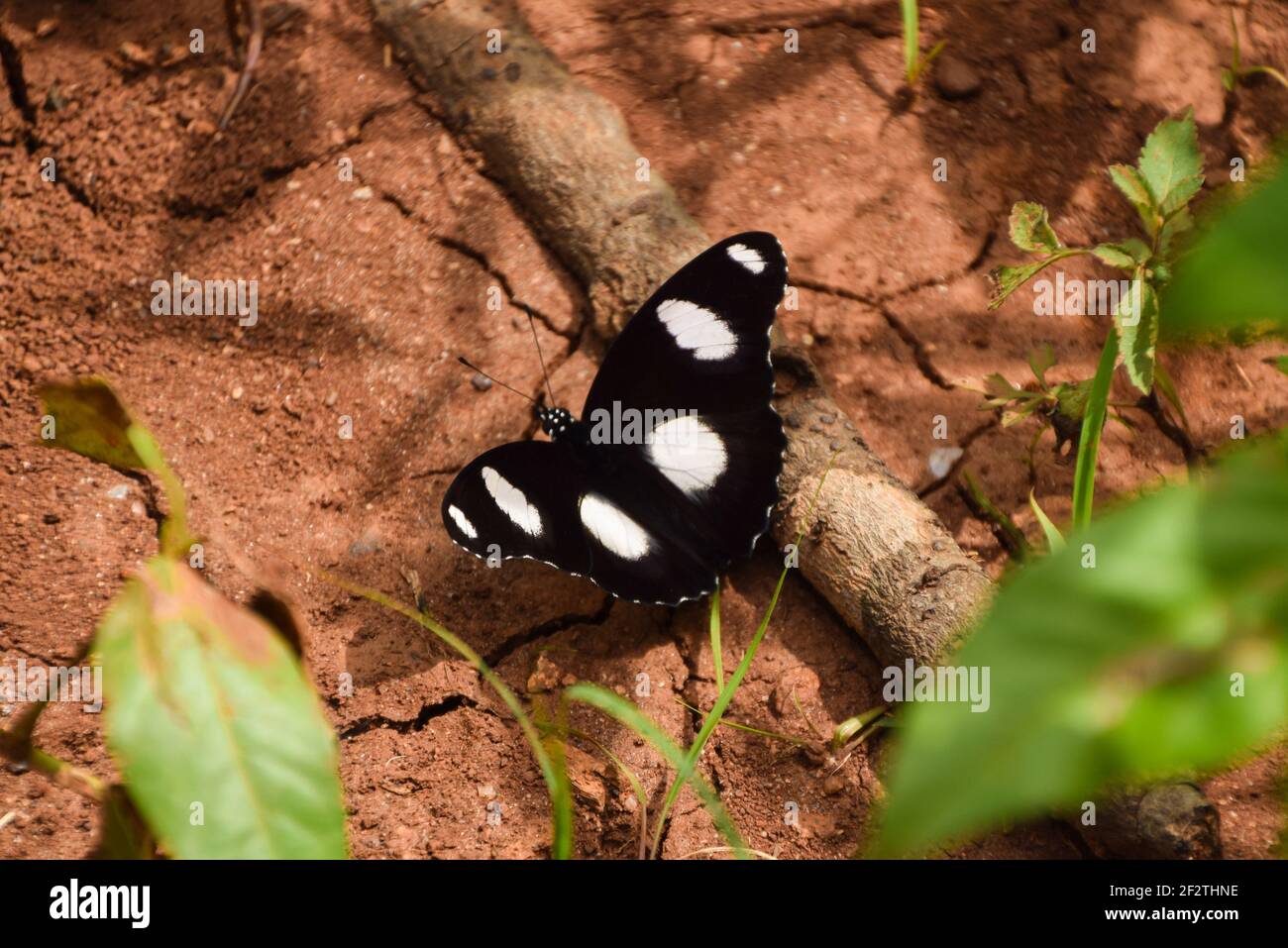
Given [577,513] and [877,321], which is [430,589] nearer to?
[577,513]

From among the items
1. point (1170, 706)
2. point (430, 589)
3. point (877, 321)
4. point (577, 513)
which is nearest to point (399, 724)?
point (430, 589)

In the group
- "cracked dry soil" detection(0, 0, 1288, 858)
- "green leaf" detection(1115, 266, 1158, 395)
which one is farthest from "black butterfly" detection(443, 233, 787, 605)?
"green leaf" detection(1115, 266, 1158, 395)

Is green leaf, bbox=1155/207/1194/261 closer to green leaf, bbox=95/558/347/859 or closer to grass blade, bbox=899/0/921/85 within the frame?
grass blade, bbox=899/0/921/85

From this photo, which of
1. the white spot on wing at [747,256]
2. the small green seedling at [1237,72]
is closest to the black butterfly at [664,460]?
the white spot on wing at [747,256]

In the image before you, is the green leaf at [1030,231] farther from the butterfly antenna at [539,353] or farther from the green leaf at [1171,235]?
the butterfly antenna at [539,353]

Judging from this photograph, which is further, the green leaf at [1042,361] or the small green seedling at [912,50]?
the small green seedling at [912,50]

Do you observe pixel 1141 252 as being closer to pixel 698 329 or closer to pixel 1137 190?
pixel 1137 190
